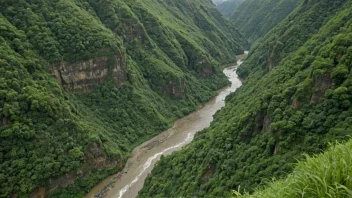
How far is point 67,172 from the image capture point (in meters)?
59.1

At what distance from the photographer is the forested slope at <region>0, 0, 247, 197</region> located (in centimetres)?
5756

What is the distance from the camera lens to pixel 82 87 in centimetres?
7875

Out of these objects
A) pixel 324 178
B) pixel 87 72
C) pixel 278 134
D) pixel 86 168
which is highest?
pixel 87 72

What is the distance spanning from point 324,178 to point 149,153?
67.7 meters

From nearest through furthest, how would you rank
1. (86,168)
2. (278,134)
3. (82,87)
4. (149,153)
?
(278,134) → (86,168) → (149,153) → (82,87)

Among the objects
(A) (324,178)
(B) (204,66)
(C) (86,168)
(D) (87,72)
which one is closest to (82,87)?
(D) (87,72)

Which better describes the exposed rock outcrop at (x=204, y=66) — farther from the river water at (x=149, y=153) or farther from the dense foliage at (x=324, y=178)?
the dense foliage at (x=324, y=178)

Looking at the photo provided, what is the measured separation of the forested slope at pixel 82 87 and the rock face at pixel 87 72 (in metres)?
0.24

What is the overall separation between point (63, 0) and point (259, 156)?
222 ft

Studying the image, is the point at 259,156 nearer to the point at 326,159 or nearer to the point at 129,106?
the point at 326,159

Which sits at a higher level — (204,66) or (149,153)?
(204,66)

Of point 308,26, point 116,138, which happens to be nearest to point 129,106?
point 116,138

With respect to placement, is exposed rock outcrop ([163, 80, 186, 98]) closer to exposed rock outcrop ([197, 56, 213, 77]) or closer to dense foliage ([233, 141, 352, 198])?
exposed rock outcrop ([197, 56, 213, 77])

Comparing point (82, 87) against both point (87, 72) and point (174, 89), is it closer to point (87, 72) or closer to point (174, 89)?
point (87, 72)
